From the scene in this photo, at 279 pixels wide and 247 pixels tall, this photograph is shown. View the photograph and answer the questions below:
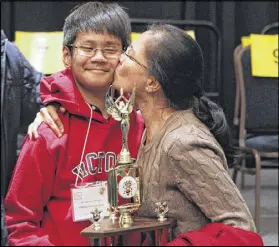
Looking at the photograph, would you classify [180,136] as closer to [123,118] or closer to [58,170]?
[123,118]

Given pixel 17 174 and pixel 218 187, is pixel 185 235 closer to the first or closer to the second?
pixel 218 187

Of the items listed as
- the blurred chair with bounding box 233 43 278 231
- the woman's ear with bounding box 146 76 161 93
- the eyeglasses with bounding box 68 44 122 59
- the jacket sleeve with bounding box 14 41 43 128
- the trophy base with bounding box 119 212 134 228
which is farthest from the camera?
the blurred chair with bounding box 233 43 278 231

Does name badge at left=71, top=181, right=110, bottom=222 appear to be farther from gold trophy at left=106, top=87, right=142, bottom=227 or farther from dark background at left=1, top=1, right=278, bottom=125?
dark background at left=1, top=1, right=278, bottom=125

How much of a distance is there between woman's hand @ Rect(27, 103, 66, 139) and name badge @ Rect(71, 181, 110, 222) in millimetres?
152

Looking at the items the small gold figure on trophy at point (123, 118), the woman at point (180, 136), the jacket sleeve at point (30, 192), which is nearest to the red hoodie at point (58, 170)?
the jacket sleeve at point (30, 192)

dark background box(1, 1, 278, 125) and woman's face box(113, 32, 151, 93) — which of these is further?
dark background box(1, 1, 278, 125)

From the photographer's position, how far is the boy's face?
5.64ft

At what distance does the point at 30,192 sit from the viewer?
5.42 ft

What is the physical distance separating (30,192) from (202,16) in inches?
170

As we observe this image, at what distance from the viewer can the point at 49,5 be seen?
18.2 feet

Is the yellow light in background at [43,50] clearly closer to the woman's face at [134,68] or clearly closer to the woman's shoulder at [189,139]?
the woman's face at [134,68]

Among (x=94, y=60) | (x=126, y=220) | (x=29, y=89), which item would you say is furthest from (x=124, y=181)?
(x=29, y=89)

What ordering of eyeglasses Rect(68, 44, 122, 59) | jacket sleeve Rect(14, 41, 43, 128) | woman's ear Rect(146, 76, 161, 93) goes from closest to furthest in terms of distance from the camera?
woman's ear Rect(146, 76, 161, 93) → eyeglasses Rect(68, 44, 122, 59) → jacket sleeve Rect(14, 41, 43, 128)

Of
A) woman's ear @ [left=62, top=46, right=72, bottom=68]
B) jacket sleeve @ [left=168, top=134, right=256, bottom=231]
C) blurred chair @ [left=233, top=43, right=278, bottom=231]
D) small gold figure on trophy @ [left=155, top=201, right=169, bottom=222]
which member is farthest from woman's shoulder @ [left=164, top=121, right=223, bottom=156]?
blurred chair @ [left=233, top=43, right=278, bottom=231]
